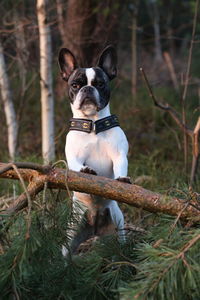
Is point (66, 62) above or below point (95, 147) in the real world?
above

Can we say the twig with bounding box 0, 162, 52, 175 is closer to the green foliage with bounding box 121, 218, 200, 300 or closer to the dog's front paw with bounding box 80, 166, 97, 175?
the dog's front paw with bounding box 80, 166, 97, 175

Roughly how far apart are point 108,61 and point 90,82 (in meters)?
0.27

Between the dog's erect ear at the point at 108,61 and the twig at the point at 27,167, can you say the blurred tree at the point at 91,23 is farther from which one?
the twig at the point at 27,167

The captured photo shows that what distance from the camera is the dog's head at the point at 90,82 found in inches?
111

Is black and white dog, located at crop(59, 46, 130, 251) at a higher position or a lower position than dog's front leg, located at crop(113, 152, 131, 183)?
higher

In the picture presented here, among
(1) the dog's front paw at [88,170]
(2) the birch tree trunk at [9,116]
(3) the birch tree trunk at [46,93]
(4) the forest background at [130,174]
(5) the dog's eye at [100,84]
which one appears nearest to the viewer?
(4) the forest background at [130,174]

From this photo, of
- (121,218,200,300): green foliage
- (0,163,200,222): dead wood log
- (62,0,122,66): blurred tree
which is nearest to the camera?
(121,218,200,300): green foliage

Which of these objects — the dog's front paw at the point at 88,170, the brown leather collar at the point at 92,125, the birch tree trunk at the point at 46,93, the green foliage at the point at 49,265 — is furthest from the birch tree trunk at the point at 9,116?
the green foliage at the point at 49,265

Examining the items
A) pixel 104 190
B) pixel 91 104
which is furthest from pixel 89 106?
pixel 104 190

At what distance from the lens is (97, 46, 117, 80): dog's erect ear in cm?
306

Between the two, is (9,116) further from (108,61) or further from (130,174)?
(108,61)

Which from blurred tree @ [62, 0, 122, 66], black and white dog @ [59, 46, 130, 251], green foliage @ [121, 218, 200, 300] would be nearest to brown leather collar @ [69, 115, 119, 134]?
black and white dog @ [59, 46, 130, 251]

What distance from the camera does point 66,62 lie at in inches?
123

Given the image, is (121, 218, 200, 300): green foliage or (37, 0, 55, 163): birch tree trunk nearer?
(121, 218, 200, 300): green foliage
